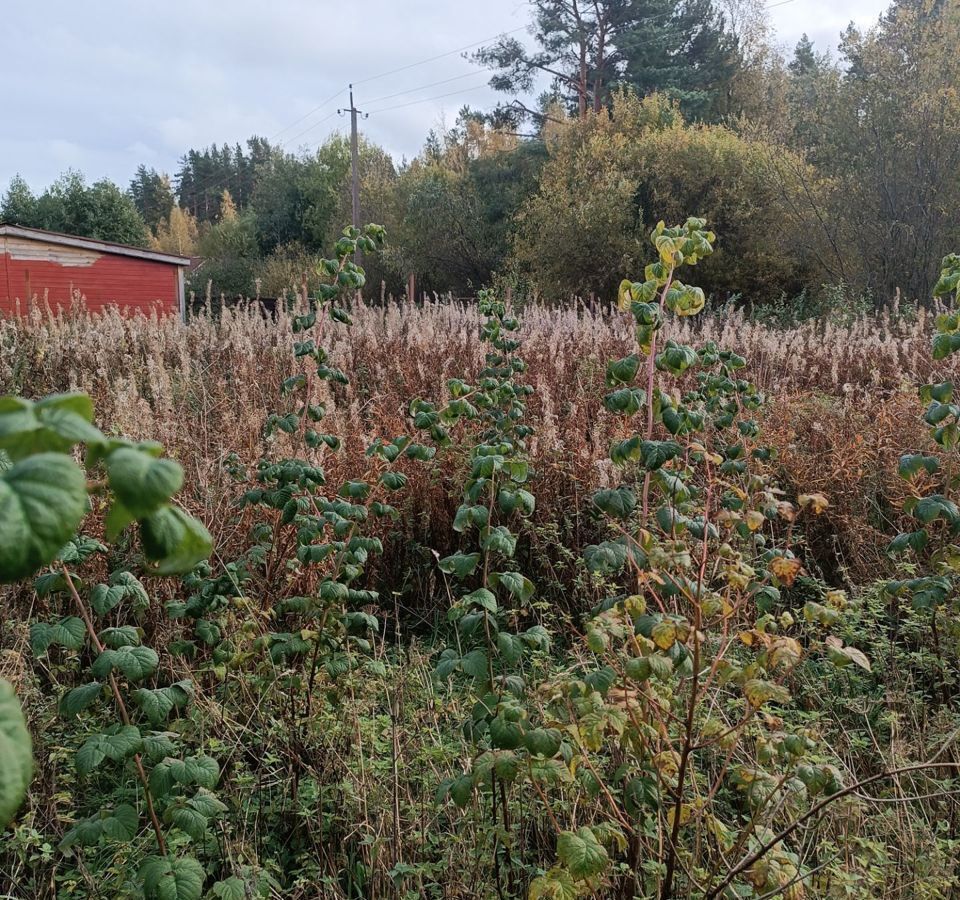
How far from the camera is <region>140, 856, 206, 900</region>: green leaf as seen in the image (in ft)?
4.52

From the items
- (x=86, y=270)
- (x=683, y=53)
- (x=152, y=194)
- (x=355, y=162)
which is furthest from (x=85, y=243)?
(x=152, y=194)

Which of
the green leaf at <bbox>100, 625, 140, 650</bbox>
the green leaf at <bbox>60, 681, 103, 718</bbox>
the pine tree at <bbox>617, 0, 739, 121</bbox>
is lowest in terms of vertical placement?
the green leaf at <bbox>60, 681, 103, 718</bbox>

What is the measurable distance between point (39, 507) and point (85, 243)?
1942 cm

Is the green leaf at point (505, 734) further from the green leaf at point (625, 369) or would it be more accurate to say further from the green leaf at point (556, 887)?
the green leaf at point (625, 369)

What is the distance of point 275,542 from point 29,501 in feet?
8.46

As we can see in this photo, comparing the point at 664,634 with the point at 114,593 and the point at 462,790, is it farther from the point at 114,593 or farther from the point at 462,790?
the point at 114,593

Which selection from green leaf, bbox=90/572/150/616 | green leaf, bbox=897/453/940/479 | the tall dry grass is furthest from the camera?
the tall dry grass

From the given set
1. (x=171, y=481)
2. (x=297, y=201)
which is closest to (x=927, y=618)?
(x=171, y=481)

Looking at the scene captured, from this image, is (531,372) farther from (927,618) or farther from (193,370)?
(927,618)

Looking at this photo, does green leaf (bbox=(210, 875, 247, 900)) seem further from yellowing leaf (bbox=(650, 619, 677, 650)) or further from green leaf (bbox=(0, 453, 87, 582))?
green leaf (bbox=(0, 453, 87, 582))

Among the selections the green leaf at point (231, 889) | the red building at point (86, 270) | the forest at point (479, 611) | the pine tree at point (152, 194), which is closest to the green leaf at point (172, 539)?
the forest at point (479, 611)

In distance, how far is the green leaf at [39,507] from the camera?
1.50ft

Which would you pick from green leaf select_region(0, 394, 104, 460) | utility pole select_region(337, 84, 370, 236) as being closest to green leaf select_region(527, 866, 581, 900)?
green leaf select_region(0, 394, 104, 460)

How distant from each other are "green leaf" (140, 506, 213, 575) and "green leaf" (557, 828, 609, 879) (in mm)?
1108
